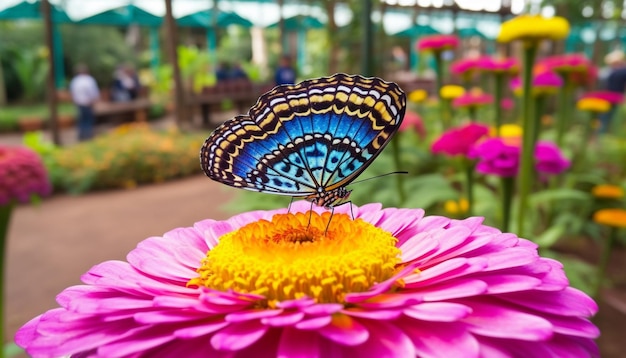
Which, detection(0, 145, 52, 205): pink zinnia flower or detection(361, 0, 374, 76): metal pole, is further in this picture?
detection(361, 0, 374, 76): metal pole

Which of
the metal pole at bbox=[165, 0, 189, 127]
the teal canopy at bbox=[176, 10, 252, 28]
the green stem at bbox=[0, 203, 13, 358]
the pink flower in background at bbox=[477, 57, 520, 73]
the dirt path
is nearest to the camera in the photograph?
the green stem at bbox=[0, 203, 13, 358]

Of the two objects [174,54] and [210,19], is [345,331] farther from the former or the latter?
[210,19]

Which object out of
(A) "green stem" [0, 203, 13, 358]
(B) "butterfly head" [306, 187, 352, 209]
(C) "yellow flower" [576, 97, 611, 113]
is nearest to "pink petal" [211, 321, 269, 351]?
(B) "butterfly head" [306, 187, 352, 209]

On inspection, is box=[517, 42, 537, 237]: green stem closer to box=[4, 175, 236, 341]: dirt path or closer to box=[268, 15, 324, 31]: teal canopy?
box=[4, 175, 236, 341]: dirt path

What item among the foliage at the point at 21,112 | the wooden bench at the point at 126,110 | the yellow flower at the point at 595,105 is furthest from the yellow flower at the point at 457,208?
the foliage at the point at 21,112

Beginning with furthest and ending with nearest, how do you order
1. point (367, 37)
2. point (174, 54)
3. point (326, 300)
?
point (174, 54) → point (367, 37) → point (326, 300)

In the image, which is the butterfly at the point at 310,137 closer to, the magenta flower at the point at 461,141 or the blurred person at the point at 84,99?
the magenta flower at the point at 461,141

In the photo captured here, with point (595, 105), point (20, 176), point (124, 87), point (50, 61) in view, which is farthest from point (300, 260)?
point (124, 87)
